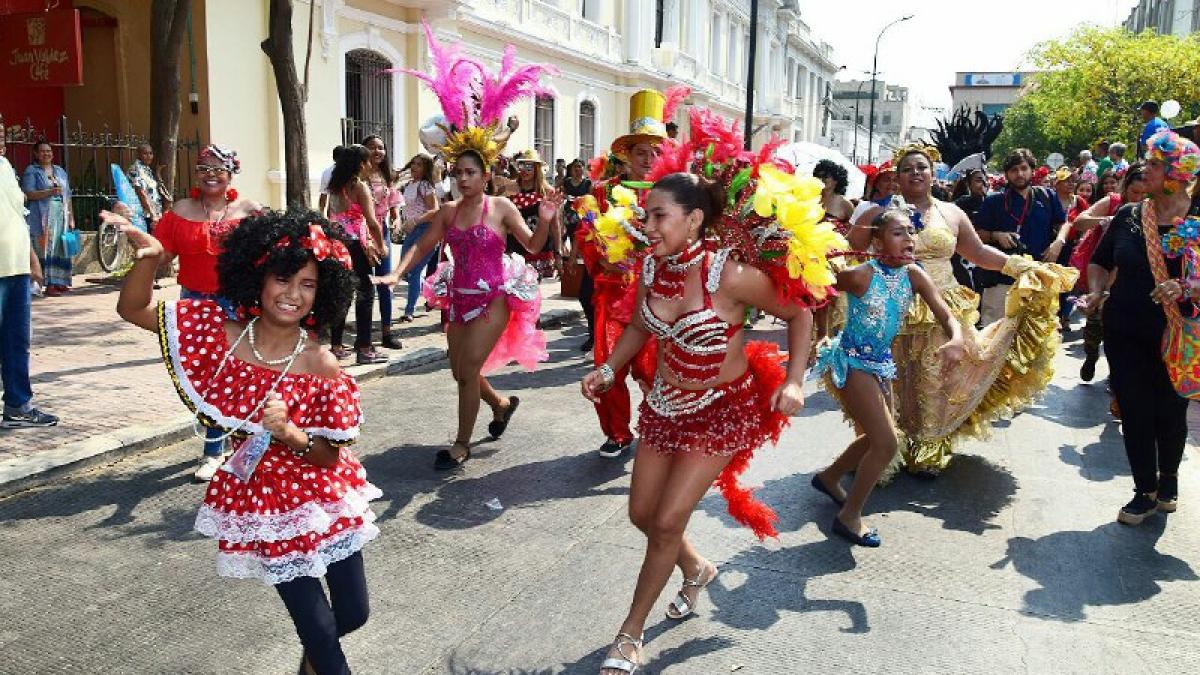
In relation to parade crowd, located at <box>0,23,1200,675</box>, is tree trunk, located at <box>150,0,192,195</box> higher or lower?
higher

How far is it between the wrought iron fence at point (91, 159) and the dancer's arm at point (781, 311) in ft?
37.6

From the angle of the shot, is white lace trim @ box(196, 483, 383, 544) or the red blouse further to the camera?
the red blouse

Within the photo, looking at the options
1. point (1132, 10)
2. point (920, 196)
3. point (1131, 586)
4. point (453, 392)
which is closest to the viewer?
point (1131, 586)

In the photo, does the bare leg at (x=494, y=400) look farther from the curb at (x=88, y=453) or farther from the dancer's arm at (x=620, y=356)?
the dancer's arm at (x=620, y=356)

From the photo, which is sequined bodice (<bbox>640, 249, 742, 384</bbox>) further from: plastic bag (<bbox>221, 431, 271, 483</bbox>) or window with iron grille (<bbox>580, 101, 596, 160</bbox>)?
window with iron grille (<bbox>580, 101, 596, 160</bbox>)

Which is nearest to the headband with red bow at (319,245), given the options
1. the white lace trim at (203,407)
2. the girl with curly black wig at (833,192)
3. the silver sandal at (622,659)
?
the white lace trim at (203,407)

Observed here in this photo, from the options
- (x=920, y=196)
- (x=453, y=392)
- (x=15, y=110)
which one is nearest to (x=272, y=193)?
(x=15, y=110)

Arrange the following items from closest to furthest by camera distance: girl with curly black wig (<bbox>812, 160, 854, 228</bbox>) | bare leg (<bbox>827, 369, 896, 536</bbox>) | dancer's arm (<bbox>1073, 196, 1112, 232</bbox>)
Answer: bare leg (<bbox>827, 369, 896, 536</bbox>)
dancer's arm (<bbox>1073, 196, 1112, 232</bbox>)
girl with curly black wig (<bbox>812, 160, 854, 228</bbox>)

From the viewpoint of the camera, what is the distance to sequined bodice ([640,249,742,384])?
3627 millimetres

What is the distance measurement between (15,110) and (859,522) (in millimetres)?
15761

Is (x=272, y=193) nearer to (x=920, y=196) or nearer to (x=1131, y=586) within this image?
(x=920, y=196)

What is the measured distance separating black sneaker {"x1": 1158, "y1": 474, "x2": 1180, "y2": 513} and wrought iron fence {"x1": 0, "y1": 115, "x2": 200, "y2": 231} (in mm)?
12215

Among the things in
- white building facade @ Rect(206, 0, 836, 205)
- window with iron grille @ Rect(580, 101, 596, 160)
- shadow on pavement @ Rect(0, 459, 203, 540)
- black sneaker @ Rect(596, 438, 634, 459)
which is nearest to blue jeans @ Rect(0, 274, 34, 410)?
shadow on pavement @ Rect(0, 459, 203, 540)

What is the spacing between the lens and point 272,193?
603 inches
